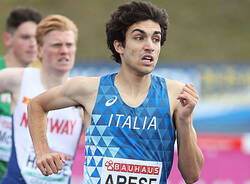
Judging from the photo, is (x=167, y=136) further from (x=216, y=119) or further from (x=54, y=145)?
(x=216, y=119)

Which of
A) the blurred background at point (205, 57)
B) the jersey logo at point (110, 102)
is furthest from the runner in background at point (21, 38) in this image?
the blurred background at point (205, 57)

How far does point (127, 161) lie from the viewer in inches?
167

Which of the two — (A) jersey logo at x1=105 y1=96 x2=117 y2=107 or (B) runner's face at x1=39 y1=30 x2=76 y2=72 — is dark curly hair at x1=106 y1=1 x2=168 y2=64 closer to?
(A) jersey logo at x1=105 y1=96 x2=117 y2=107

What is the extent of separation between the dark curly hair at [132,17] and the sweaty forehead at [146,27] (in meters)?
0.03

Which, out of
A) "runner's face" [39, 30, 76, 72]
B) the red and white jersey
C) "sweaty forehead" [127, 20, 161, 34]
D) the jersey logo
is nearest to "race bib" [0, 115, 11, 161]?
the red and white jersey

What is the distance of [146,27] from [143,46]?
0.54 ft

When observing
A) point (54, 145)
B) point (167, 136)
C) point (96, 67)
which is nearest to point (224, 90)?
point (96, 67)

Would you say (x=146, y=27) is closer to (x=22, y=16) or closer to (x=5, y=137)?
(x=5, y=137)

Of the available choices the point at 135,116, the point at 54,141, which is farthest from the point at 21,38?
the point at 135,116

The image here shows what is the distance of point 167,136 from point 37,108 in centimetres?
110

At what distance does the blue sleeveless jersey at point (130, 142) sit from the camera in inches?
168

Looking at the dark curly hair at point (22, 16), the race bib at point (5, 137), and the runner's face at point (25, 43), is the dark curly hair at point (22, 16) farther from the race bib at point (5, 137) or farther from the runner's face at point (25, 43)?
the race bib at point (5, 137)

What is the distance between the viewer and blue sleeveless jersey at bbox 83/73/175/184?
4262 millimetres

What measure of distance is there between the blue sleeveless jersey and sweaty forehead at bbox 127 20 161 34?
1.56 feet
